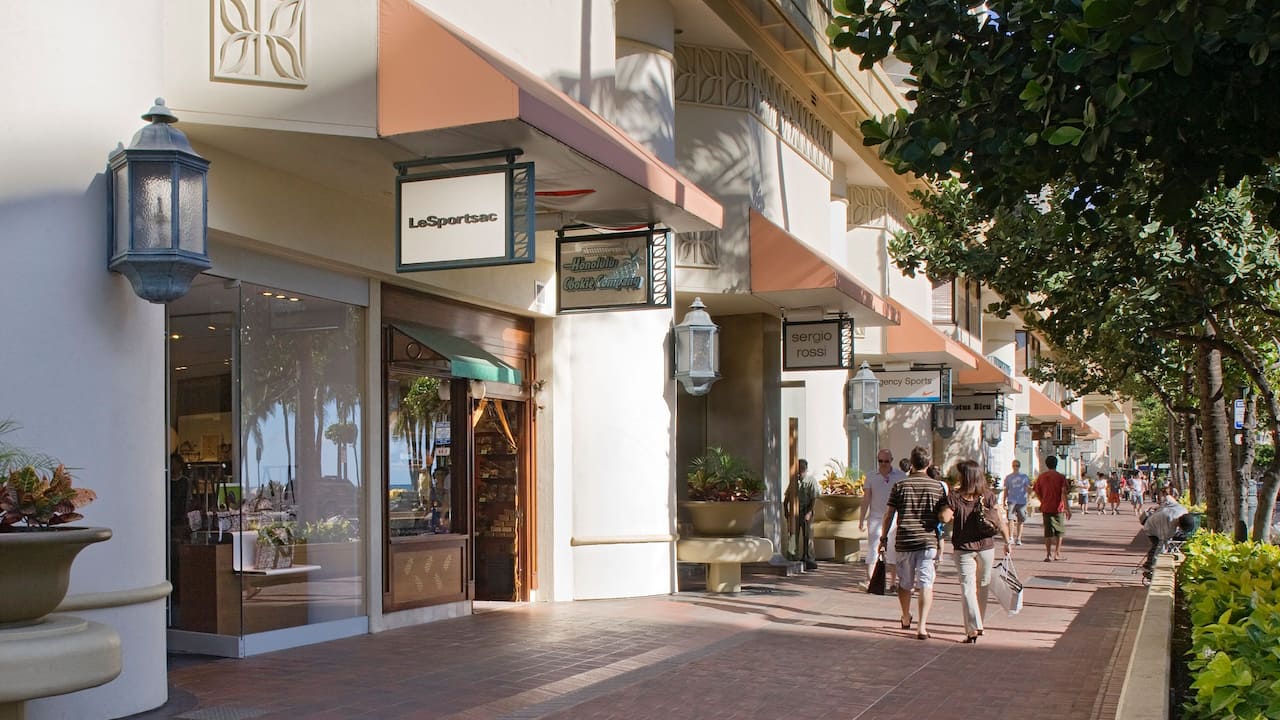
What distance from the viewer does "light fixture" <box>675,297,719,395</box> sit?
15078 mm

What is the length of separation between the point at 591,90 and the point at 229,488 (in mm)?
5389

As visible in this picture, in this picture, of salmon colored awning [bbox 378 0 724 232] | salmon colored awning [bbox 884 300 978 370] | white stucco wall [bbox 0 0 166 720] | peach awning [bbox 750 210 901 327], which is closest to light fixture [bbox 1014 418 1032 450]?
salmon colored awning [bbox 884 300 978 370]

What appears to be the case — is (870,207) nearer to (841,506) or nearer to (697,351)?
(841,506)

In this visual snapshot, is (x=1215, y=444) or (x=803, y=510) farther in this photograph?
(x=803, y=510)

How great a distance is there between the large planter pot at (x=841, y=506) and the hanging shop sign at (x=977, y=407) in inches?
498

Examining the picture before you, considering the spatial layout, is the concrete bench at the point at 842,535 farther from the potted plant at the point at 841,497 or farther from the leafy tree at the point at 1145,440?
the leafy tree at the point at 1145,440

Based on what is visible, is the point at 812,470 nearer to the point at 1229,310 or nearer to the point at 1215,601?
the point at 1229,310

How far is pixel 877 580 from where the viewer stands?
48.6ft

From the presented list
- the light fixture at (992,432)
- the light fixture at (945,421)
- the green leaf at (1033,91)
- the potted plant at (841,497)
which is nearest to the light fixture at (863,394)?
the potted plant at (841,497)

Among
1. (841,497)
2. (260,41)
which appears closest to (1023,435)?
(841,497)

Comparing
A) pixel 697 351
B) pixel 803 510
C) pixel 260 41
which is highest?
pixel 260 41

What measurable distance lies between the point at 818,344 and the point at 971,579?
715 cm

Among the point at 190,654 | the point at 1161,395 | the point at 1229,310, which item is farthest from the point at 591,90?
the point at 1161,395

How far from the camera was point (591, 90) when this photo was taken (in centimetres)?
1273
